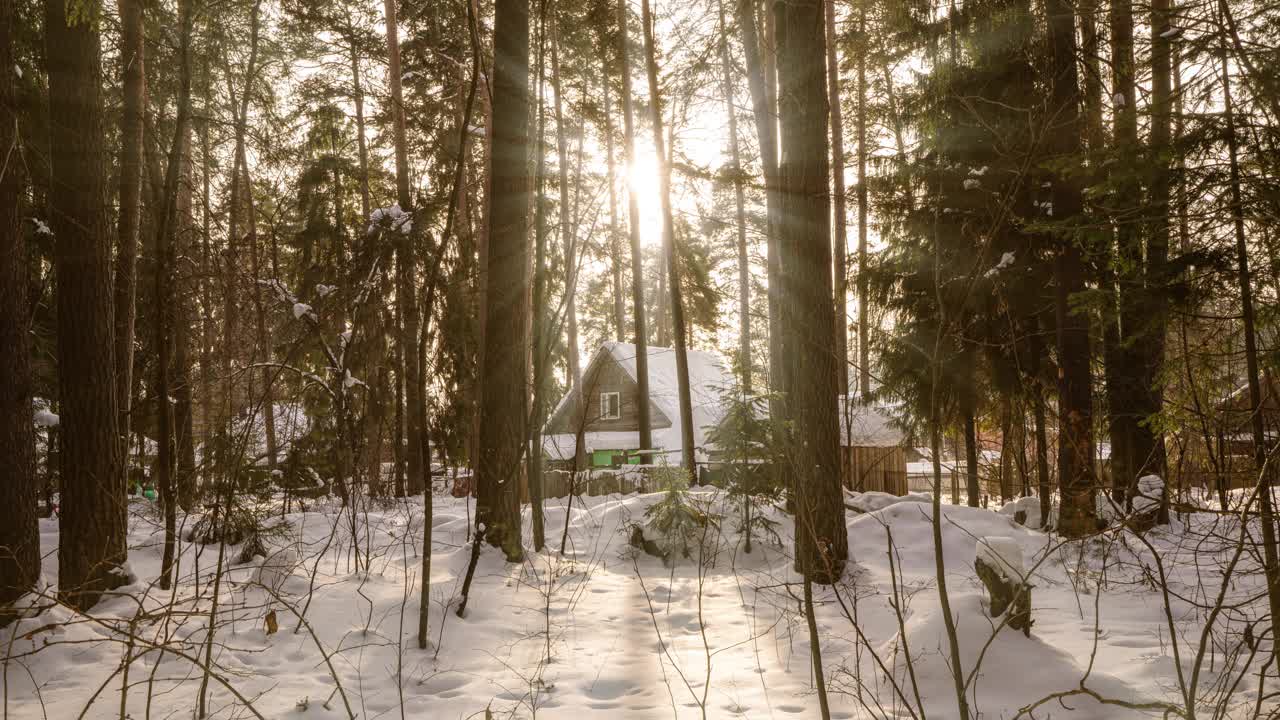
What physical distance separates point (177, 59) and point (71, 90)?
2814 millimetres

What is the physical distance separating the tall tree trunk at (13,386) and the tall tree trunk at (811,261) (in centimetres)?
551

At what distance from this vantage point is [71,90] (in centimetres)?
523

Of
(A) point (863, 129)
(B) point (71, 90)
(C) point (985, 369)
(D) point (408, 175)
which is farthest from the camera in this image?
(A) point (863, 129)

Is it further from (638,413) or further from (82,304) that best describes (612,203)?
(82,304)

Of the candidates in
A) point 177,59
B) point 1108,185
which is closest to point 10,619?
point 177,59

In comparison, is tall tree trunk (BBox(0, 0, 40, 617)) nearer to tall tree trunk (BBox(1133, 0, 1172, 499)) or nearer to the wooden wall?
tall tree trunk (BBox(1133, 0, 1172, 499))

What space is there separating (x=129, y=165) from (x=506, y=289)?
3.75m

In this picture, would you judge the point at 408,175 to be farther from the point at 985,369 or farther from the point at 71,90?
the point at 985,369

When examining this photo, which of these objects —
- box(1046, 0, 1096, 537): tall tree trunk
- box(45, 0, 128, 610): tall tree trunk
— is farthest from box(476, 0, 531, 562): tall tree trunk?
box(1046, 0, 1096, 537): tall tree trunk

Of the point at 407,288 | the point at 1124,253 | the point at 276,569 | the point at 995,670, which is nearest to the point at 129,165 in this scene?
the point at 276,569

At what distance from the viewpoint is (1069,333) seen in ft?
28.1

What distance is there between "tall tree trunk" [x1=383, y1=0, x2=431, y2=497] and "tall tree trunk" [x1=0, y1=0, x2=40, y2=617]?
5311mm

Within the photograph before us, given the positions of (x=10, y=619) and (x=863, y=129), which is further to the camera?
(x=863, y=129)

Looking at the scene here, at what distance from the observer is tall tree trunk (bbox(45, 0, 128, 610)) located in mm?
5195
